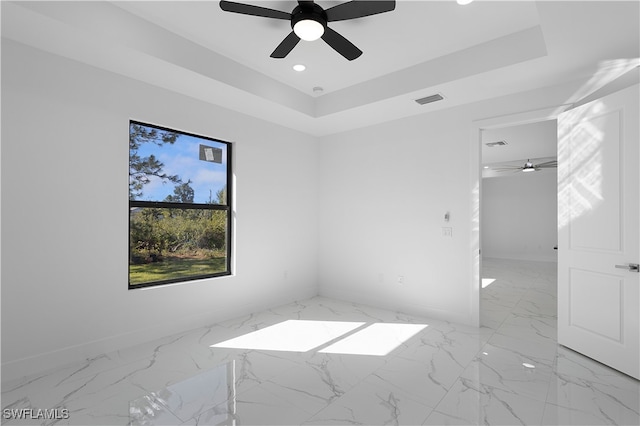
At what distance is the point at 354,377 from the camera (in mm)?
2576

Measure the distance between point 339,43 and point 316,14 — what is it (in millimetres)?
306

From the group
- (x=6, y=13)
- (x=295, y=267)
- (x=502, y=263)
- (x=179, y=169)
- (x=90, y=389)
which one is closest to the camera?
(x=6, y=13)

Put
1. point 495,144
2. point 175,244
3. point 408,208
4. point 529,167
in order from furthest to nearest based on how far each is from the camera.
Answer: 1. point 529,167
2. point 495,144
3. point 408,208
4. point 175,244

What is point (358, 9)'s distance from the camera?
2160mm

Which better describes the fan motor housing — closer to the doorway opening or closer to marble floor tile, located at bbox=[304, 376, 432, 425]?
marble floor tile, located at bbox=[304, 376, 432, 425]

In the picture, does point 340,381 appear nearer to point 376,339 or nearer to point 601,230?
point 376,339

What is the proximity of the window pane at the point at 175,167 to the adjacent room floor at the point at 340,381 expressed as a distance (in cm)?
153

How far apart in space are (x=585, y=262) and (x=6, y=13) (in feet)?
15.9

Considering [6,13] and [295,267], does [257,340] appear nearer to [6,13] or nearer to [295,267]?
[295,267]

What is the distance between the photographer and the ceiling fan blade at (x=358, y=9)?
6.75 feet

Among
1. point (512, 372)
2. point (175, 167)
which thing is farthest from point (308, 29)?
point (512, 372)

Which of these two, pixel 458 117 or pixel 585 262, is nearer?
pixel 585 262

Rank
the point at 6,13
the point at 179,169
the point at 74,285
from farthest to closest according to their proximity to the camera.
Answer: the point at 179,169
the point at 74,285
the point at 6,13

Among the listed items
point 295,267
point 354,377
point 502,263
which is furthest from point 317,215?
point 502,263
